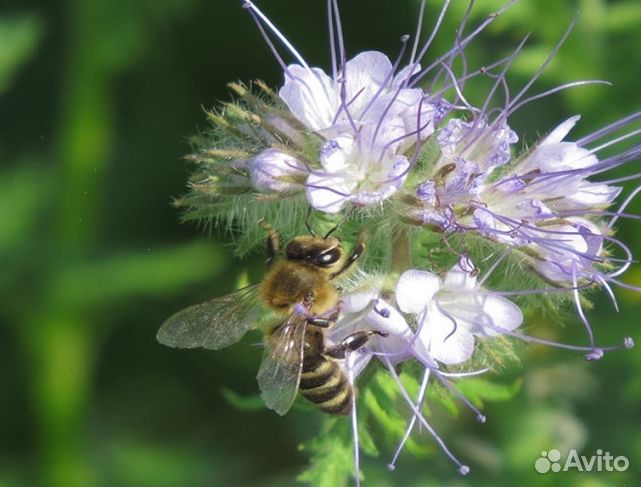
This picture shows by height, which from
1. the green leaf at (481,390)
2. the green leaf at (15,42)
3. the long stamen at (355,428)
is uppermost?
the green leaf at (15,42)

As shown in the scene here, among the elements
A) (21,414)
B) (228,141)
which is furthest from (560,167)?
(21,414)

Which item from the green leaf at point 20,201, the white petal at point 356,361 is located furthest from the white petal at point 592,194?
the green leaf at point 20,201

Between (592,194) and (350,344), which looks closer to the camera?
(350,344)

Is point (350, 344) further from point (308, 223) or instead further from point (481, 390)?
point (481, 390)

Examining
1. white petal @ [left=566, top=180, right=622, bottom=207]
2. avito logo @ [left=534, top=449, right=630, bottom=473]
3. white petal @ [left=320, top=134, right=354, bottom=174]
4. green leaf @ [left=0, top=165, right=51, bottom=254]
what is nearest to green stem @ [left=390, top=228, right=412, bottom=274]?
white petal @ [left=320, top=134, right=354, bottom=174]

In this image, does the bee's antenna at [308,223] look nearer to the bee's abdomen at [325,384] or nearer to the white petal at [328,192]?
the white petal at [328,192]

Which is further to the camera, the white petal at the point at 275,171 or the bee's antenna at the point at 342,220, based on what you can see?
the bee's antenna at the point at 342,220

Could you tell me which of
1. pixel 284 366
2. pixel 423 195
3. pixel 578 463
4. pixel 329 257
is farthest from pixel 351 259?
pixel 578 463

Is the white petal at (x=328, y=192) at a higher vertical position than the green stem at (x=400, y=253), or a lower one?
higher
